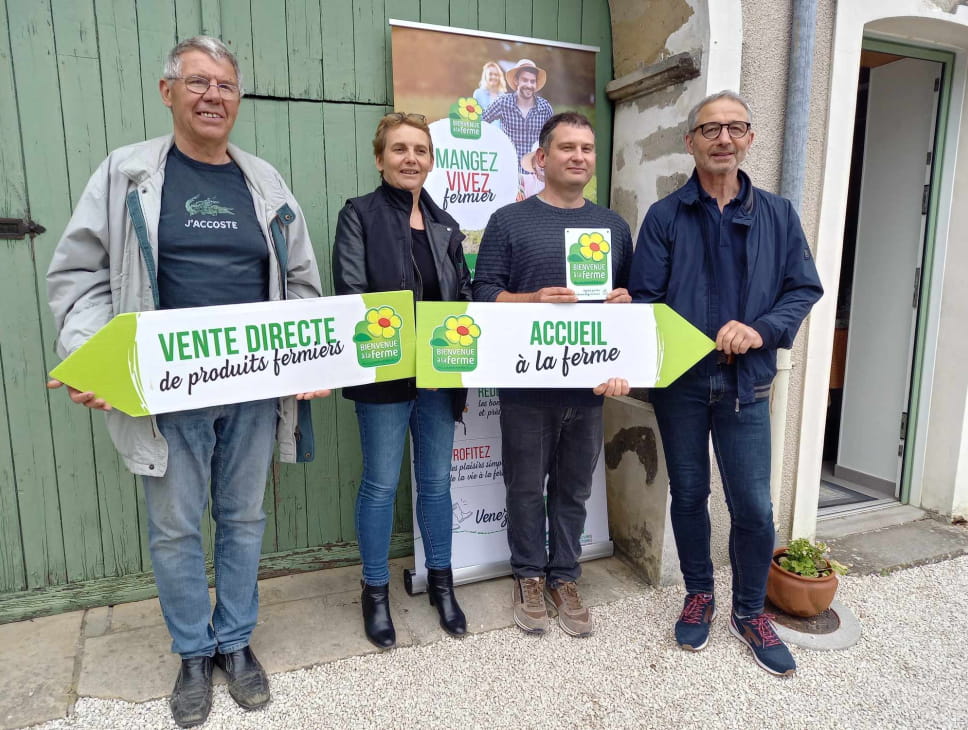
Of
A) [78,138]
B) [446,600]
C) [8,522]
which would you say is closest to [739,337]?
[446,600]

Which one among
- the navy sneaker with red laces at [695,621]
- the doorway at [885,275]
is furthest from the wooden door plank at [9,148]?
the doorway at [885,275]

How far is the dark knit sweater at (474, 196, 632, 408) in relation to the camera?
2453 millimetres

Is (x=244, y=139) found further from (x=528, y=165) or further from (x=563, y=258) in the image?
(x=563, y=258)

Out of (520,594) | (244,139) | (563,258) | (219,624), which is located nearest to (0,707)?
(219,624)

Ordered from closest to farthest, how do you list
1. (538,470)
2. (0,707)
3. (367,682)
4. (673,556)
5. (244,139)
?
(0,707) → (367,682) → (538,470) → (244,139) → (673,556)

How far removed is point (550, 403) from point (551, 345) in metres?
0.25

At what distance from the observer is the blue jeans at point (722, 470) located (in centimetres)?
237

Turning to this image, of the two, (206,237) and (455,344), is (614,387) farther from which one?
(206,237)

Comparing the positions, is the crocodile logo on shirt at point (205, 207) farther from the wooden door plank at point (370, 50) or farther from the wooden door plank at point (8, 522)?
the wooden door plank at point (8, 522)

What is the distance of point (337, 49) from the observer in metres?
2.86

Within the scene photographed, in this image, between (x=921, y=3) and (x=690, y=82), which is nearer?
(x=690, y=82)

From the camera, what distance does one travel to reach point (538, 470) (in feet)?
8.50

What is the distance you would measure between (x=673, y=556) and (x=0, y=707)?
2743mm

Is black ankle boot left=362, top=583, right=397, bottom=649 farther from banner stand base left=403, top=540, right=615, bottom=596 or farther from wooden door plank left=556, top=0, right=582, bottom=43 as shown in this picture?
wooden door plank left=556, top=0, right=582, bottom=43
